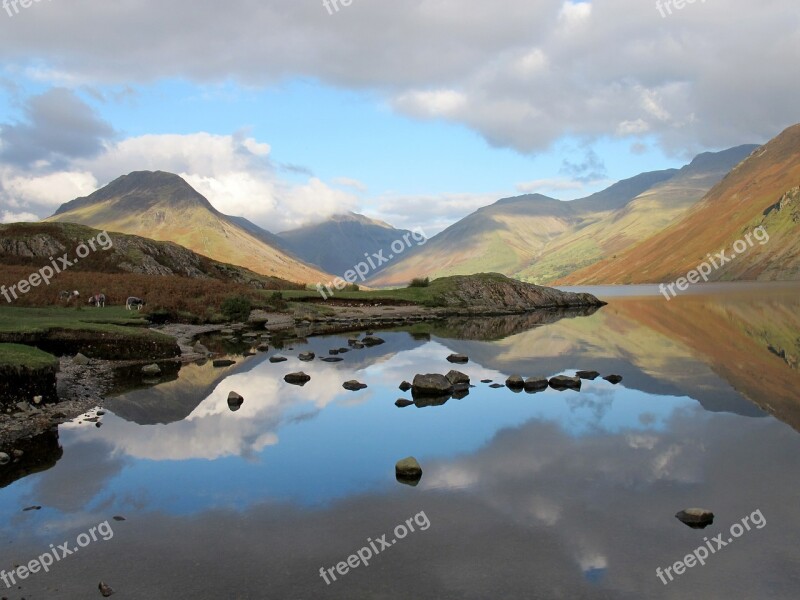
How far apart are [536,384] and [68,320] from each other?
35.4m

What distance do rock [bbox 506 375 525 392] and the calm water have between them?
1.09 metres

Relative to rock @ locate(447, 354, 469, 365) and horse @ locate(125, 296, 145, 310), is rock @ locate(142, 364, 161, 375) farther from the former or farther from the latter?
horse @ locate(125, 296, 145, 310)

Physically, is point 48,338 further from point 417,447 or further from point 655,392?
point 655,392

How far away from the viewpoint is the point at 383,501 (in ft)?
54.3

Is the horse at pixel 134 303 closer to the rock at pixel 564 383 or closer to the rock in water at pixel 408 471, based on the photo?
the rock at pixel 564 383

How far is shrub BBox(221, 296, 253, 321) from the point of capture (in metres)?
70.6

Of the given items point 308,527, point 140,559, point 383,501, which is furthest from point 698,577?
point 140,559

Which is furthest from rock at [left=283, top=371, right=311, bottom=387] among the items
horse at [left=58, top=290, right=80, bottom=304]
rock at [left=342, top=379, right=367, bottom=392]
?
horse at [left=58, top=290, right=80, bottom=304]

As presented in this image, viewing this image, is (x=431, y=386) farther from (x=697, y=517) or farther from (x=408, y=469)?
(x=697, y=517)

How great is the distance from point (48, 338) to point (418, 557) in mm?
34928

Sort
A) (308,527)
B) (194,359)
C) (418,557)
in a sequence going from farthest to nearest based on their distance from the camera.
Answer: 1. (194,359)
2. (308,527)
3. (418,557)

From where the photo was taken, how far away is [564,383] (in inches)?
1314

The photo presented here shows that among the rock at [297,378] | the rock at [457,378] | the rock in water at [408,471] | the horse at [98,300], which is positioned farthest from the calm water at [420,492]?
the horse at [98,300]

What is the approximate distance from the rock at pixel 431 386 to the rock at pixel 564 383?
6.37 m
